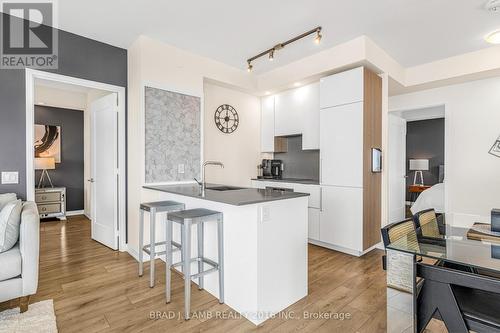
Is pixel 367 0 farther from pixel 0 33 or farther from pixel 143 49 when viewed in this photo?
pixel 0 33

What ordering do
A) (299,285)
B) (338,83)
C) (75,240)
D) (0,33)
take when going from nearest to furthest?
(299,285), (0,33), (338,83), (75,240)

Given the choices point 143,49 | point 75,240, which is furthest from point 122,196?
point 143,49

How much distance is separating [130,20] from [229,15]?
1103 millimetres

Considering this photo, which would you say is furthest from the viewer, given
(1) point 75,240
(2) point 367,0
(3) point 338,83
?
(1) point 75,240

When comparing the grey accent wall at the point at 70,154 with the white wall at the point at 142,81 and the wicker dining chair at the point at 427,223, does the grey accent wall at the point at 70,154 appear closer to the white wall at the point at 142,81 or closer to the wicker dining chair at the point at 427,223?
the white wall at the point at 142,81

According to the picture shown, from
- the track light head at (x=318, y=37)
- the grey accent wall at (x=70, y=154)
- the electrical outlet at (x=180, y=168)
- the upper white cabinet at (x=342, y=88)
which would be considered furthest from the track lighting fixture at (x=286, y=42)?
the grey accent wall at (x=70, y=154)

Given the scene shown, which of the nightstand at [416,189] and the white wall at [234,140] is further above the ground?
the white wall at [234,140]

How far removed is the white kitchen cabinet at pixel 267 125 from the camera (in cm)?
480

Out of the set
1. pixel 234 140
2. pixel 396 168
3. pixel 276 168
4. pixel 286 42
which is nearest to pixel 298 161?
pixel 276 168

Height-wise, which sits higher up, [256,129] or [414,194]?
[256,129]

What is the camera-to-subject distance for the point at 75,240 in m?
4.03

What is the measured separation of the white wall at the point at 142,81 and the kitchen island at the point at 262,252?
1323 mm

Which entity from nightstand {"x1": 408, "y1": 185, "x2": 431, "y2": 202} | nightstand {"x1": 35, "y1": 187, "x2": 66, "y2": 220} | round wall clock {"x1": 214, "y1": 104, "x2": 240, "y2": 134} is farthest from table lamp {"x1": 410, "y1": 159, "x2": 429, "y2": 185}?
nightstand {"x1": 35, "y1": 187, "x2": 66, "y2": 220}

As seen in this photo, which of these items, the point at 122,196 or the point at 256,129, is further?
the point at 256,129
